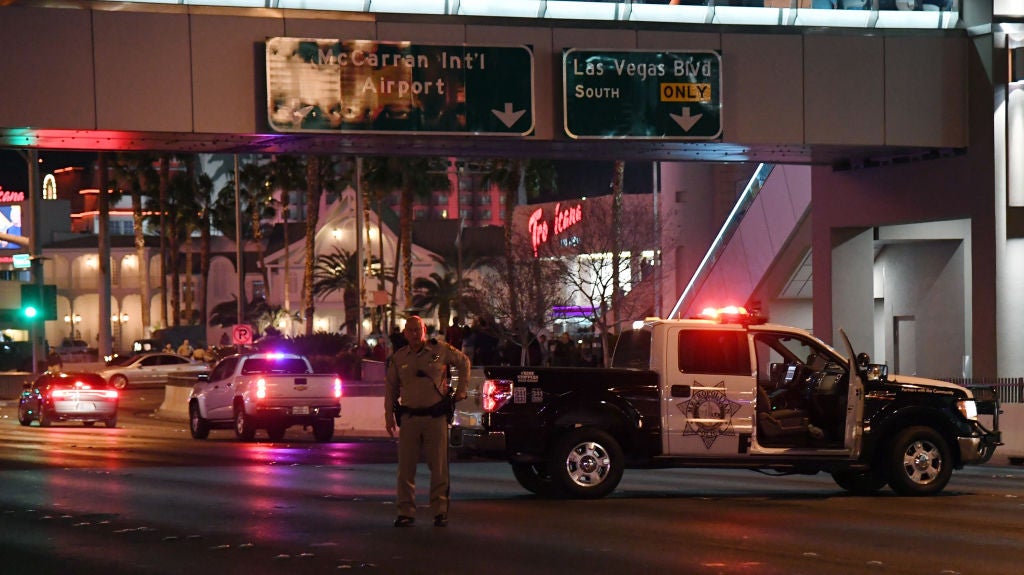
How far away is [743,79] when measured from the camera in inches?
1017

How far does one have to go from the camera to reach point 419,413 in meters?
13.1

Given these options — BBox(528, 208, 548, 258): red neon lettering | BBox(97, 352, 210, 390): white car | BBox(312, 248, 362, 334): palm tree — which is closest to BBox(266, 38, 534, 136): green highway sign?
BBox(97, 352, 210, 390): white car

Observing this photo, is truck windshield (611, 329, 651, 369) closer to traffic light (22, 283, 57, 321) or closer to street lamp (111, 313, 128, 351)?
traffic light (22, 283, 57, 321)

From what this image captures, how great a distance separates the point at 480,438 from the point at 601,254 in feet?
140

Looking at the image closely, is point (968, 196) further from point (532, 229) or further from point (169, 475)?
point (532, 229)

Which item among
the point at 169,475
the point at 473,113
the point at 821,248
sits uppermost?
the point at 473,113

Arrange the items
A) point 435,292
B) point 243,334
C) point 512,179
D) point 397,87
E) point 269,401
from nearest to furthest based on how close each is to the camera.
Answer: point 397,87 < point 269,401 < point 243,334 < point 512,179 < point 435,292

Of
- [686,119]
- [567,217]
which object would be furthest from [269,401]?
[567,217]

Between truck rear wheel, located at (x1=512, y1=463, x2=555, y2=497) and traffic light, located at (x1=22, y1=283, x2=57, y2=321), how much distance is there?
36.7 m

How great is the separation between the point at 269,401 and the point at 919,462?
15908 mm

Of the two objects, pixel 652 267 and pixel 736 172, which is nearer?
pixel 736 172

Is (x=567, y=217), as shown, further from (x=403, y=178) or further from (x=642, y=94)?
(x=642, y=94)

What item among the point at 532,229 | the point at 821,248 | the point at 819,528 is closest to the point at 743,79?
the point at 821,248

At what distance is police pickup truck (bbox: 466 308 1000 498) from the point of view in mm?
15453
